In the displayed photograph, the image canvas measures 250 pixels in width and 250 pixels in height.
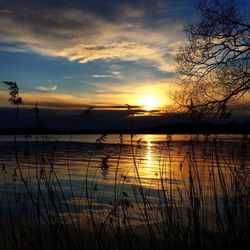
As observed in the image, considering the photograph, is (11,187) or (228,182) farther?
(11,187)

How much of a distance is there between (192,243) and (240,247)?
→ 71 centimetres

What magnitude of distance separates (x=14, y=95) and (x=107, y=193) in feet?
25.7

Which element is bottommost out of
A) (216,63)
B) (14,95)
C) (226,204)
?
(226,204)

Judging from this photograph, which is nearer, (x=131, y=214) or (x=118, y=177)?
(x=131, y=214)

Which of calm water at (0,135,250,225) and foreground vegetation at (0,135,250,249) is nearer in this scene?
foreground vegetation at (0,135,250,249)

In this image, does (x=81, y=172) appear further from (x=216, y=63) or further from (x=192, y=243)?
(x=192, y=243)

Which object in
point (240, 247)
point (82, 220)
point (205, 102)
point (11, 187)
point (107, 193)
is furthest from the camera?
point (205, 102)

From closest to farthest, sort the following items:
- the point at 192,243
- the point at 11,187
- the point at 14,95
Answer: the point at 14,95, the point at 192,243, the point at 11,187

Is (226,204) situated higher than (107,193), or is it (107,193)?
(226,204)

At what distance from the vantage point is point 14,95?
476cm

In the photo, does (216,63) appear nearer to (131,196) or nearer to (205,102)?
(205,102)

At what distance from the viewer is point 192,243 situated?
5590 mm

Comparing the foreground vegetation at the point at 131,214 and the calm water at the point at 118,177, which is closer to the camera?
the foreground vegetation at the point at 131,214

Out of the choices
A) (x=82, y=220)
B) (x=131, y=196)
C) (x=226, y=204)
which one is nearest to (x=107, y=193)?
(x=131, y=196)
